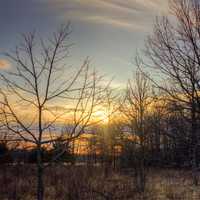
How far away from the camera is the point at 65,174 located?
542 inches

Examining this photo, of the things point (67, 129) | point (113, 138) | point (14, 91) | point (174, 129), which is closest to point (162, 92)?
point (174, 129)

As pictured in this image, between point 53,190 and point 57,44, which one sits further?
point 53,190

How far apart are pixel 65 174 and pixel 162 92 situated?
7.26m

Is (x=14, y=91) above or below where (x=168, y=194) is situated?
above

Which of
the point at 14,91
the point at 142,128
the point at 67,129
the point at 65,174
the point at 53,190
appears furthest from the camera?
the point at 142,128

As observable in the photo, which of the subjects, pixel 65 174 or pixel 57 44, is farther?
pixel 65 174

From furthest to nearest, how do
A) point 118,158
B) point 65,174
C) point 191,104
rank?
point 118,158, point 65,174, point 191,104

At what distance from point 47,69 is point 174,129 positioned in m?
3.68

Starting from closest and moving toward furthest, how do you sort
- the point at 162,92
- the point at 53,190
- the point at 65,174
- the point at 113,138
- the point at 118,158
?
the point at 162,92, the point at 53,190, the point at 65,174, the point at 113,138, the point at 118,158

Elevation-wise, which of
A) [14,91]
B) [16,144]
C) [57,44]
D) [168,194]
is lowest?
[168,194]

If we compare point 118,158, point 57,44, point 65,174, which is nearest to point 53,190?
point 65,174

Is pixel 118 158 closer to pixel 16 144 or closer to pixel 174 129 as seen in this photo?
pixel 174 129

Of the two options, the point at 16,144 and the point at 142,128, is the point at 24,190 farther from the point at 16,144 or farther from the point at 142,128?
the point at 16,144

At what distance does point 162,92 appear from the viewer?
789 centimetres
